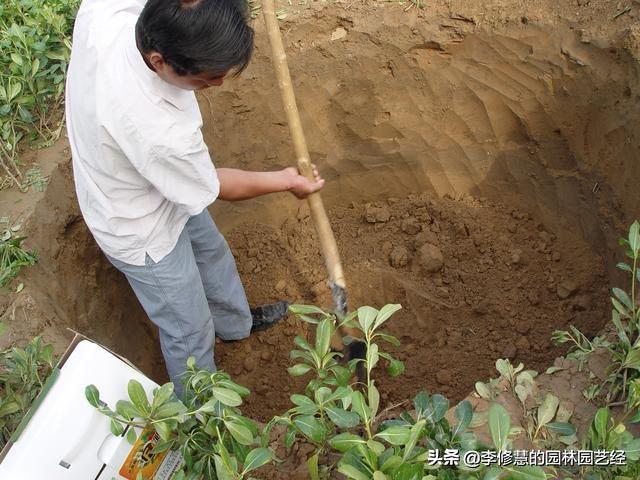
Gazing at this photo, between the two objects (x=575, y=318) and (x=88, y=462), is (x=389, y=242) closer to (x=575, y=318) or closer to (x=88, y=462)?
(x=575, y=318)

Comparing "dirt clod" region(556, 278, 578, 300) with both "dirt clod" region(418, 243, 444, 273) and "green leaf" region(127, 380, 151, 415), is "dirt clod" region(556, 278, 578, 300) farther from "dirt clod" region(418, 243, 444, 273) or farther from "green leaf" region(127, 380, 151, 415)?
"green leaf" region(127, 380, 151, 415)

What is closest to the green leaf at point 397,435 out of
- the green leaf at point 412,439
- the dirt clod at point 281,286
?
the green leaf at point 412,439

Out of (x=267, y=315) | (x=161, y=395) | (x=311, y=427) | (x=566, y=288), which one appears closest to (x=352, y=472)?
(x=311, y=427)

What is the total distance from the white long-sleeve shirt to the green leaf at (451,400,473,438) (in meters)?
0.98

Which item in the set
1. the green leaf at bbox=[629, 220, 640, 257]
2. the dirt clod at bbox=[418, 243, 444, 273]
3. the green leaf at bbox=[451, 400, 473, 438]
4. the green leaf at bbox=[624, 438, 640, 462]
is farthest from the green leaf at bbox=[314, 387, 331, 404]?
the dirt clod at bbox=[418, 243, 444, 273]

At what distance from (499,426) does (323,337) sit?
0.52m

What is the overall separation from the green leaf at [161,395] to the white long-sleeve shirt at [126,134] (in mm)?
569

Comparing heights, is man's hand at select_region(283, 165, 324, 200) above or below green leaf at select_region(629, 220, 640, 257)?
below

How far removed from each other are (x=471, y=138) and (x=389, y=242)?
27.4 inches

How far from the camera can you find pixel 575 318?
2.66 m

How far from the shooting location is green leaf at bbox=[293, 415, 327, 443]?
4.99ft

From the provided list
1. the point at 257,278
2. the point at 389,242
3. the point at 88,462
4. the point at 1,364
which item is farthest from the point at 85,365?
the point at 389,242

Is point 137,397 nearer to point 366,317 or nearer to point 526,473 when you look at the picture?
point 366,317

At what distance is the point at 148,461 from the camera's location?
1638 mm
